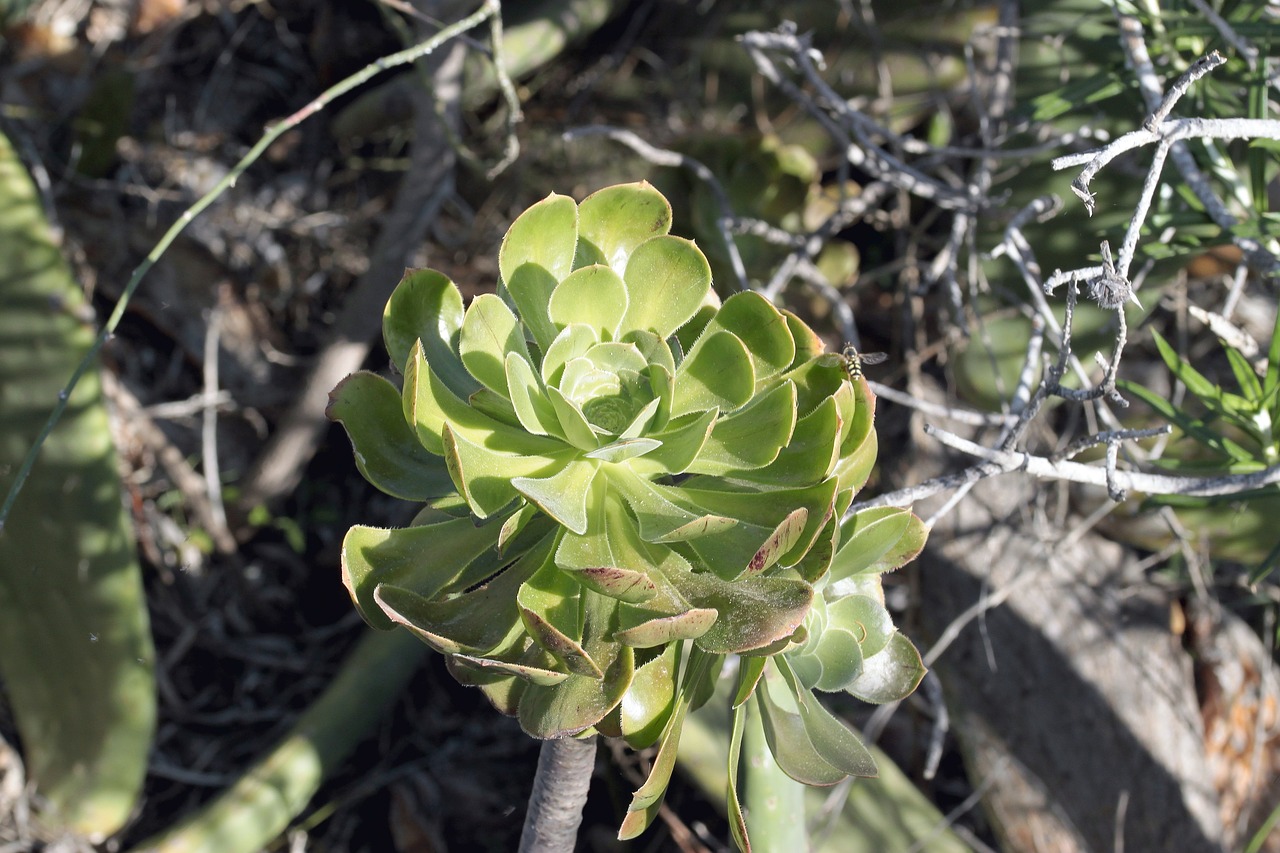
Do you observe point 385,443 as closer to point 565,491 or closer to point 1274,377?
point 565,491

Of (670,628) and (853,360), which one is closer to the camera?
(670,628)

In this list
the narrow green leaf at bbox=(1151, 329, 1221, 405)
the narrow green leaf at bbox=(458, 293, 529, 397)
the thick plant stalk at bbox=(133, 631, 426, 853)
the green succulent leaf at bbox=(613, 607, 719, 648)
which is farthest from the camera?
the thick plant stalk at bbox=(133, 631, 426, 853)

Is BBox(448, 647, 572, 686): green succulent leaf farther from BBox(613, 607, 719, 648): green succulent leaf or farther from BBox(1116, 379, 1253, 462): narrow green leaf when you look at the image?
BBox(1116, 379, 1253, 462): narrow green leaf

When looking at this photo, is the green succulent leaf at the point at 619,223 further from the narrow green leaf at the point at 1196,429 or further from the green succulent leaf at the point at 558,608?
the narrow green leaf at the point at 1196,429

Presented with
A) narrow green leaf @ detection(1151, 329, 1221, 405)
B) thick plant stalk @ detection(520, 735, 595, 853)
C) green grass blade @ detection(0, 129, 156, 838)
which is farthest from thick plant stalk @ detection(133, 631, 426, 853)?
narrow green leaf @ detection(1151, 329, 1221, 405)

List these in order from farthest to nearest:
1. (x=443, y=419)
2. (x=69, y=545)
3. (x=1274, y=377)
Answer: (x=69, y=545)
(x=1274, y=377)
(x=443, y=419)

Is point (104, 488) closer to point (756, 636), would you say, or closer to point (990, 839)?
point (756, 636)

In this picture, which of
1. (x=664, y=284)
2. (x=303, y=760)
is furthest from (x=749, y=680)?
(x=303, y=760)
